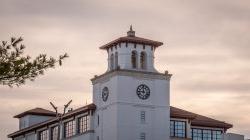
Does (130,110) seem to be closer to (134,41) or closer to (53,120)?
(134,41)

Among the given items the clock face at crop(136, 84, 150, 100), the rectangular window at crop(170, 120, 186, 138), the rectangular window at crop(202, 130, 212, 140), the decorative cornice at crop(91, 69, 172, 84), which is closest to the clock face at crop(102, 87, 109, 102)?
the decorative cornice at crop(91, 69, 172, 84)

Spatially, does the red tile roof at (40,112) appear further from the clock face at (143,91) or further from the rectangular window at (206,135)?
the clock face at (143,91)

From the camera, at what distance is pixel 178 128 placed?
100125mm

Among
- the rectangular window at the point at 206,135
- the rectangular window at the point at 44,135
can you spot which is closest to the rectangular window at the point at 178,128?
the rectangular window at the point at 206,135

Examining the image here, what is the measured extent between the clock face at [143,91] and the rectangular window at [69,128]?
1059 centimetres

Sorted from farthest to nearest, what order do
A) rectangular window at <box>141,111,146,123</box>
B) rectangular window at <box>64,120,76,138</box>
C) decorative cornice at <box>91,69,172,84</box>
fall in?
rectangular window at <box>64,120,76,138</box> < rectangular window at <box>141,111,146,123</box> < decorative cornice at <box>91,69,172,84</box>

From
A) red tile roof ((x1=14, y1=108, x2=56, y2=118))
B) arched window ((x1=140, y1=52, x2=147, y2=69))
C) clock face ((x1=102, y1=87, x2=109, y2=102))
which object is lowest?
red tile roof ((x1=14, y1=108, x2=56, y2=118))

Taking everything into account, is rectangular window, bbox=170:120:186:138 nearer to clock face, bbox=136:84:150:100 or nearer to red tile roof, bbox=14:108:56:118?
clock face, bbox=136:84:150:100

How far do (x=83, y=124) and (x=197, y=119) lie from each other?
15.3 meters

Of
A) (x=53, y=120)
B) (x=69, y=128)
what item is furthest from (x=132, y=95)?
(x=53, y=120)

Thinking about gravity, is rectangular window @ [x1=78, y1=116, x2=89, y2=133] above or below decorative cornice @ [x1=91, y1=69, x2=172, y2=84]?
below

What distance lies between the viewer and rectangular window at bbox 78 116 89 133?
324 feet

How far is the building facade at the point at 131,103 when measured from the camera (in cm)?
9425

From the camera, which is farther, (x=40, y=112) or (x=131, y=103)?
(x=40, y=112)
